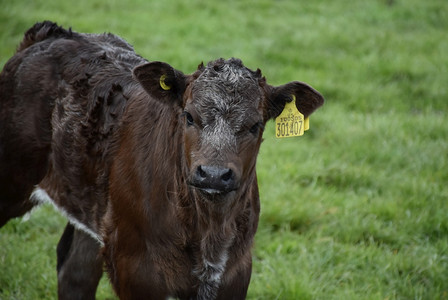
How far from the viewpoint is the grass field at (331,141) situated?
4844 millimetres

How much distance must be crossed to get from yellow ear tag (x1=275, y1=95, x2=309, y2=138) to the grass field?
1.41 meters

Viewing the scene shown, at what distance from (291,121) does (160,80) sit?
81cm

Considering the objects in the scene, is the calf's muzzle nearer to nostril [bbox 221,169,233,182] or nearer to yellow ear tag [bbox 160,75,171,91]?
nostril [bbox 221,169,233,182]

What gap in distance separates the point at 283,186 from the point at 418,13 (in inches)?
240

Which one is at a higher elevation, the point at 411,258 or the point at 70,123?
the point at 70,123

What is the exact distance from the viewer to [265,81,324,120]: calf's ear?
358 centimetres

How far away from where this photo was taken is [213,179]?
2969mm

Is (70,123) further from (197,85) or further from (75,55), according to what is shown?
(197,85)

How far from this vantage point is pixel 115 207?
3654 mm

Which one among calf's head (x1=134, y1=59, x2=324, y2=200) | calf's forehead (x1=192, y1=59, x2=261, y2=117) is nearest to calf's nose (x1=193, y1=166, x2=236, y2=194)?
calf's head (x1=134, y1=59, x2=324, y2=200)

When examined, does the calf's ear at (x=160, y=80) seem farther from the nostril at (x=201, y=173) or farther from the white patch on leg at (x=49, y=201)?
the white patch on leg at (x=49, y=201)

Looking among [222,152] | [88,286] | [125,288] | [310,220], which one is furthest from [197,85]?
[310,220]

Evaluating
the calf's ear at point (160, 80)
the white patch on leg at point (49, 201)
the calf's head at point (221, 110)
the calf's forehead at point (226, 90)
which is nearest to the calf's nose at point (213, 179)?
the calf's head at point (221, 110)

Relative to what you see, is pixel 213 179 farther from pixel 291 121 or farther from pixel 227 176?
pixel 291 121
